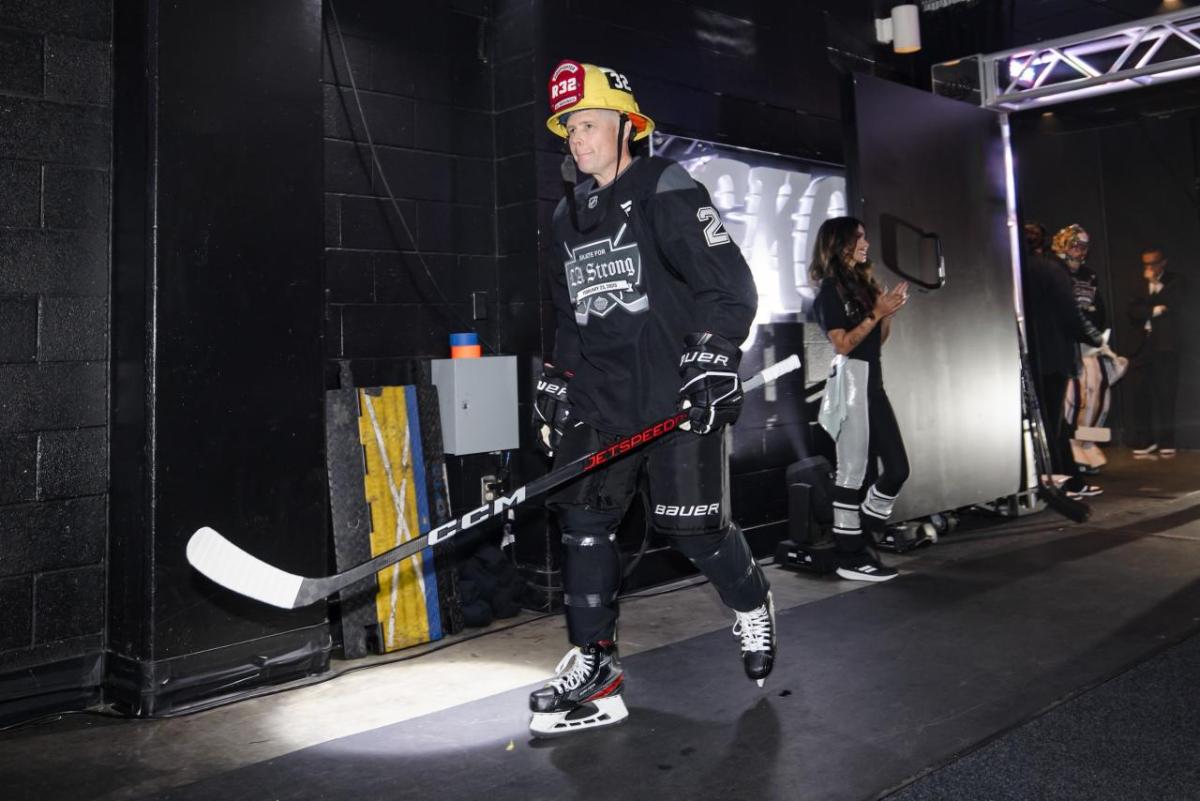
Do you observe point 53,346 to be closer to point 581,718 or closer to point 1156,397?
point 581,718

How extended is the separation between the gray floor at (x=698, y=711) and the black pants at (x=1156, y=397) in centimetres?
626

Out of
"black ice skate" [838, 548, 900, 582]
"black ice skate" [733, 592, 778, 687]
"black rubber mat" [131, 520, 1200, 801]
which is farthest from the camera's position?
"black ice skate" [838, 548, 900, 582]

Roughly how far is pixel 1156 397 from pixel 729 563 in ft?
29.2

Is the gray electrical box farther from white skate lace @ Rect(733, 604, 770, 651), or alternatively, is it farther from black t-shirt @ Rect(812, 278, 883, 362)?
white skate lace @ Rect(733, 604, 770, 651)

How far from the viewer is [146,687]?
334 cm

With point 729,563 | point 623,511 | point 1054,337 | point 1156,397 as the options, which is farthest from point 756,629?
point 1156,397

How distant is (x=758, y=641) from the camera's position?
3.25m

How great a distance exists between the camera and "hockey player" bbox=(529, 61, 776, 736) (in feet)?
9.86

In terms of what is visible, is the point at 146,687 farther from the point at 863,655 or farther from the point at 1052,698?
the point at 1052,698

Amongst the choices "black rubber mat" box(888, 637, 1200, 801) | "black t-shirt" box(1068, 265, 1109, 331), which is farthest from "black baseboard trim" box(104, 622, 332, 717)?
"black t-shirt" box(1068, 265, 1109, 331)

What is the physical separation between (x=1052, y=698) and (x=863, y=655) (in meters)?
0.70

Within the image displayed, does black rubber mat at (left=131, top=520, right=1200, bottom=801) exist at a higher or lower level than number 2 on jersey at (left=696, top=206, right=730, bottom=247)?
lower

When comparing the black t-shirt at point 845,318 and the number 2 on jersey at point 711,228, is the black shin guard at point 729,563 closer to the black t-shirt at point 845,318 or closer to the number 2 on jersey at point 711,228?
the number 2 on jersey at point 711,228

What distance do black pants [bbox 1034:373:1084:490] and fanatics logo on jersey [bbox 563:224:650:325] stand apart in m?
5.21
